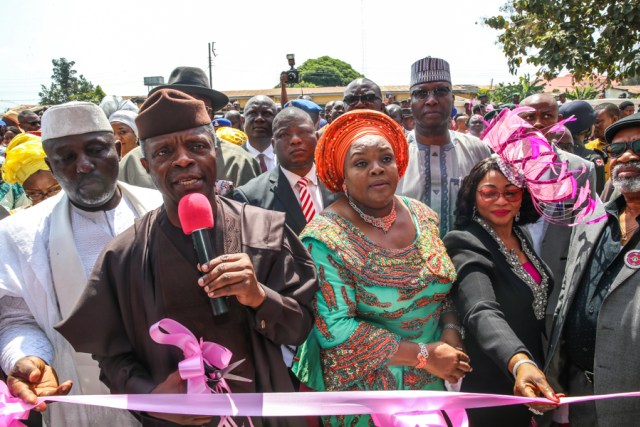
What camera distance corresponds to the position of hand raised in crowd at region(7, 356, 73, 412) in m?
2.14

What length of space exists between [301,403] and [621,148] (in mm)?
2060

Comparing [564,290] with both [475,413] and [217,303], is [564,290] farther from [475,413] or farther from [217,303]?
[217,303]

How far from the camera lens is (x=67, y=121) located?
2.65 metres

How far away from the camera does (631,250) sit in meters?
2.58

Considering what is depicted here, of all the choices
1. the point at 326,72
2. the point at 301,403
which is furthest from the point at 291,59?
the point at 326,72

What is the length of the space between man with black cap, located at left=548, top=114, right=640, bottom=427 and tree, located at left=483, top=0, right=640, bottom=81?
29.2 ft

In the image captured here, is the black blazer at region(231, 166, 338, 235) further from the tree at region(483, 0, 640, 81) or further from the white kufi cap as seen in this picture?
the tree at region(483, 0, 640, 81)

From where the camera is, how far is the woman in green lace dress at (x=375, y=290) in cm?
256

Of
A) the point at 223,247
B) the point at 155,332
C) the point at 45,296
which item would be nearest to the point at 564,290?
the point at 223,247

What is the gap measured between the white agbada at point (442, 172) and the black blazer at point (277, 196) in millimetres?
620

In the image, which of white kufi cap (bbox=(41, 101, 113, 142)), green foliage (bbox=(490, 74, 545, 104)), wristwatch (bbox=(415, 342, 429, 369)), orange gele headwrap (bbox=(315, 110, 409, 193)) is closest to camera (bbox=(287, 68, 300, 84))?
orange gele headwrap (bbox=(315, 110, 409, 193))

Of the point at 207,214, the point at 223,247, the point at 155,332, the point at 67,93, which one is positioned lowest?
the point at 155,332

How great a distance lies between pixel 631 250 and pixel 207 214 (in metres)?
1.99

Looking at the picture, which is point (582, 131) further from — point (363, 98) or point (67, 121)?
point (67, 121)
